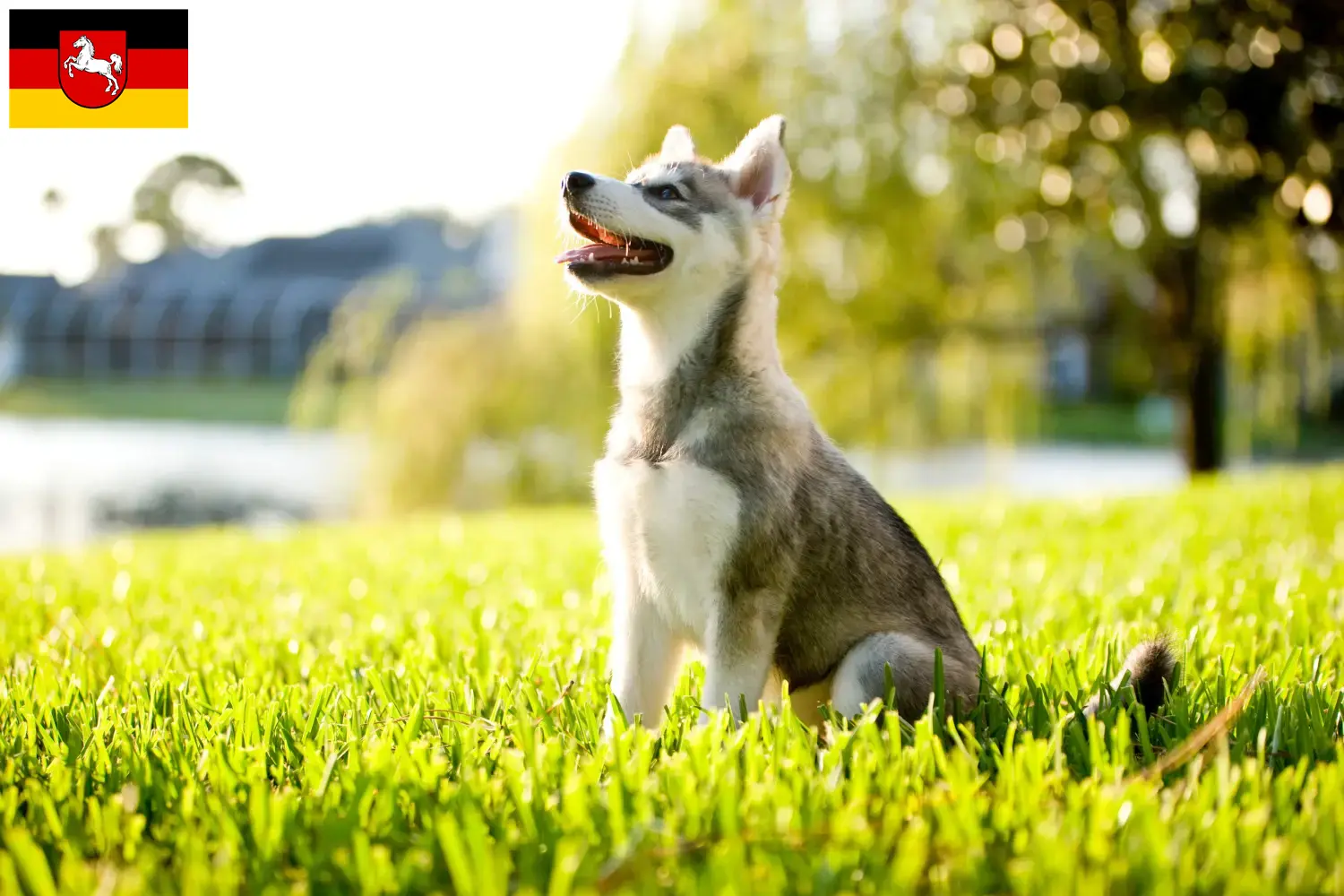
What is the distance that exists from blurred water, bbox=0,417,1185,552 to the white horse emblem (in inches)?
178

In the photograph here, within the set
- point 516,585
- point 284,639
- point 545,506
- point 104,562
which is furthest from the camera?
point 545,506

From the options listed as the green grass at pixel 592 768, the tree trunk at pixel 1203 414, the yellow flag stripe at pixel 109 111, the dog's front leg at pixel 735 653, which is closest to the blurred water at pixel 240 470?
the tree trunk at pixel 1203 414

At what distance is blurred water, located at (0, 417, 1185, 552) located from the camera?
1521 centimetres

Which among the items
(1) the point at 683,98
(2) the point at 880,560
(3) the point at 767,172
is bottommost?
(2) the point at 880,560

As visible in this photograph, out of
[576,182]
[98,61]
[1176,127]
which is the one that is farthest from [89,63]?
[1176,127]

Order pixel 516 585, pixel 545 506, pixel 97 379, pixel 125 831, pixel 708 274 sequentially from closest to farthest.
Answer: pixel 125 831 → pixel 708 274 → pixel 516 585 → pixel 545 506 → pixel 97 379

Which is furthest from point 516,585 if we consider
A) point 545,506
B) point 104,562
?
point 545,506

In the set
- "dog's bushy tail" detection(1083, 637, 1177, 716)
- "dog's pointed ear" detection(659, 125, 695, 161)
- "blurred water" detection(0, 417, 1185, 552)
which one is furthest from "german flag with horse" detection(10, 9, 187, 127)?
"dog's bushy tail" detection(1083, 637, 1177, 716)

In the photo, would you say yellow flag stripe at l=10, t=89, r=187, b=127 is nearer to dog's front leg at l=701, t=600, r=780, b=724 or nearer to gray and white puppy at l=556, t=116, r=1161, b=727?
gray and white puppy at l=556, t=116, r=1161, b=727

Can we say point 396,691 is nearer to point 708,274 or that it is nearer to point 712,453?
point 712,453

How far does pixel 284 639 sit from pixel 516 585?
1.63m

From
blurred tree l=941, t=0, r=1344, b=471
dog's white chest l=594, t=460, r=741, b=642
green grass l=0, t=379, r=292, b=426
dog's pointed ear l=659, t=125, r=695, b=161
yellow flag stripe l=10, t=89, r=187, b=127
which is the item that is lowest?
green grass l=0, t=379, r=292, b=426

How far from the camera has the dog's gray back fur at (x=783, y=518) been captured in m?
2.69

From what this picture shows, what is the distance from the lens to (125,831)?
85.0 inches
